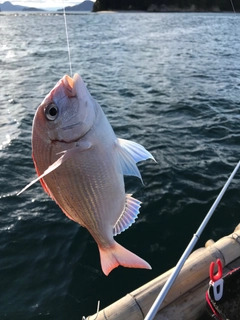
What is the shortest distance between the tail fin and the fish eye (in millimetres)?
898

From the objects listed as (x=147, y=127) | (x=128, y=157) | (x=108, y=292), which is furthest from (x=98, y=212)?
(x=147, y=127)

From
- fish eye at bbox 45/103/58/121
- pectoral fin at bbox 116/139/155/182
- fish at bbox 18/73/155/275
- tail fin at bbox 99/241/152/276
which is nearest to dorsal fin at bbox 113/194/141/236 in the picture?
fish at bbox 18/73/155/275

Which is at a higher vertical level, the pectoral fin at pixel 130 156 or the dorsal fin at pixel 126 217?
the pectoral fin at pixel 130 156

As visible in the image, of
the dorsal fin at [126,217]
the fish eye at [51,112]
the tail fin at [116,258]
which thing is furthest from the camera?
the dorsal fin at [126,217]

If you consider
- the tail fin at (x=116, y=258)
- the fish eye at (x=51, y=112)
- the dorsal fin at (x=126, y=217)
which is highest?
the fish eye at (x=51, y=112)

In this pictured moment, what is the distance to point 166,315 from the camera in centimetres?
345

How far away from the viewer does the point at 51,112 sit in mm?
1813

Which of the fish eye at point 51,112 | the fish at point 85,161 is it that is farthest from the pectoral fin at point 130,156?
the fish eye at point 51,112

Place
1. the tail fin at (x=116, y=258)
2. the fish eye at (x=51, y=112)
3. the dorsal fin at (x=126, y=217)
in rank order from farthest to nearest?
the dorsal fin at (x=126, y=217) < the tail fin at (x=116, y=258) < the fish eye at (x=51, y=112)

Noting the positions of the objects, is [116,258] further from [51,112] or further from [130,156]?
[51,112]

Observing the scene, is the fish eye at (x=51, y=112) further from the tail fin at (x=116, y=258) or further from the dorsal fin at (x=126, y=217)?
the tail fin at (x=116, y=258)

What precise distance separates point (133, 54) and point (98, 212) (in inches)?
965

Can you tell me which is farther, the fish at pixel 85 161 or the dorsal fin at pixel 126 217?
the dorsal fin at pixel 126 217

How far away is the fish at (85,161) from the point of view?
1.82 meters
